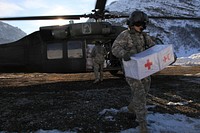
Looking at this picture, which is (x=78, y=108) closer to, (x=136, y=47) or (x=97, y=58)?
(x=136, y=47)

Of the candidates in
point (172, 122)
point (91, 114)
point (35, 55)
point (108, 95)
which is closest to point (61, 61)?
point (35, 55)

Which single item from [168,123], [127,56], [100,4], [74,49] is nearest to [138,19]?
[127,56]

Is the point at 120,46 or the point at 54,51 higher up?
the point at 120,46

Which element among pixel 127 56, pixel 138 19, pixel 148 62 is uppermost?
pixel 138 19

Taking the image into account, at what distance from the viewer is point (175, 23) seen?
91.6m

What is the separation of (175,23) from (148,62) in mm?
90008

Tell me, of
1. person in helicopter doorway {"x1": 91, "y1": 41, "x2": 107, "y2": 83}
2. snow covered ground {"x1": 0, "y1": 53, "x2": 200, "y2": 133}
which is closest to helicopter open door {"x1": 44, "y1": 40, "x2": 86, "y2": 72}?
person in helicopter doorway {"x1": 91, "y1": 41, "x2": 107, "y2": 83}

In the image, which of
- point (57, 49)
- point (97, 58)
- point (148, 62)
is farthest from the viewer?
point (57, 49)

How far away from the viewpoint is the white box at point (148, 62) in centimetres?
513

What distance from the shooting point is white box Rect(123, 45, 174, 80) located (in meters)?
5.13

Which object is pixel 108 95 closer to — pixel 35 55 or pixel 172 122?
pixel 172 122

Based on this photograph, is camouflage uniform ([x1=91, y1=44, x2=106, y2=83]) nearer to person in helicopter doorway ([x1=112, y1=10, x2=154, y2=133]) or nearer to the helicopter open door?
the helicopter open door

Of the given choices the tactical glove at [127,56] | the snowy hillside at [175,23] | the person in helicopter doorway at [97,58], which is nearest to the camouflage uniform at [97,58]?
the person in helicopter doorway at [97,58]

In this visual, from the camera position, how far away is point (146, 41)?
5.63 m
